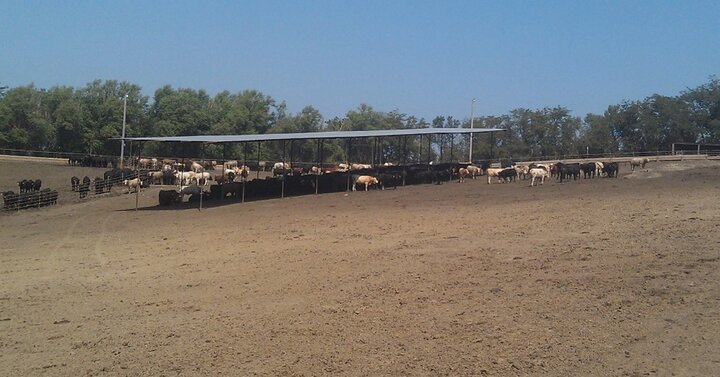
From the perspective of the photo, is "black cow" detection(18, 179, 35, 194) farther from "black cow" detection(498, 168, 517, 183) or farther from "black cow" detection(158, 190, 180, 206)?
"black cow" detection(498, 168, 517, 183)

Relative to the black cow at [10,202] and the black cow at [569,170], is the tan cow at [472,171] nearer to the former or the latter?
the black cow at [569,170]

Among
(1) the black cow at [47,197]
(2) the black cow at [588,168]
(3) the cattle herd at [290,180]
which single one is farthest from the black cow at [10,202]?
(2) the black cow at [588,168]

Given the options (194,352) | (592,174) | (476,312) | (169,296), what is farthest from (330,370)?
(592,174)

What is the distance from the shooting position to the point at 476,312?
8773mm

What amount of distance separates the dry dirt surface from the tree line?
57086 mm

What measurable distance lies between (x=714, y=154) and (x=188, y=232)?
56176 mm

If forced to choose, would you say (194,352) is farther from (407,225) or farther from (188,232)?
(188,232)

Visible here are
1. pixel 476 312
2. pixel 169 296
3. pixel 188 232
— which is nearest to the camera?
pixel 476 312

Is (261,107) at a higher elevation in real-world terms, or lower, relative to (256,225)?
higher

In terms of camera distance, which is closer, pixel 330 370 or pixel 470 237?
pixel 330 370

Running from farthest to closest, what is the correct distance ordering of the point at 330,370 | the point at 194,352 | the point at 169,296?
the point at 169,296 < the point at 194,352 < the point at 330,370

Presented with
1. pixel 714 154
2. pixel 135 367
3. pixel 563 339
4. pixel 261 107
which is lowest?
pixel 135 367

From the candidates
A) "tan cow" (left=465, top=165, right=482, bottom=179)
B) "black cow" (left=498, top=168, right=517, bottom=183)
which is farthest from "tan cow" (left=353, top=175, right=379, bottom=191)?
"tan cow" (left=465, top=165, right=482, bottom=179)

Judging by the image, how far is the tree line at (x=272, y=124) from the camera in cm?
7956
